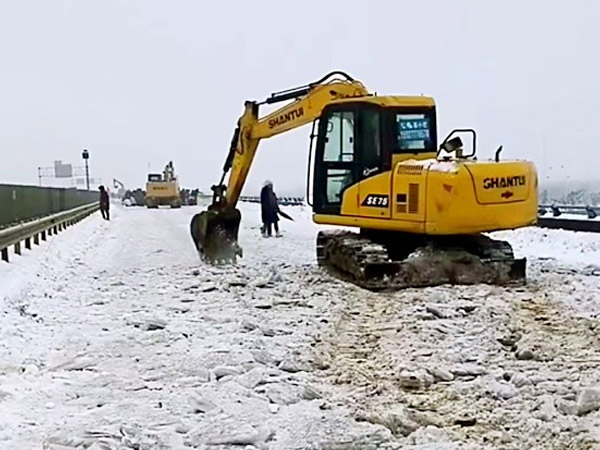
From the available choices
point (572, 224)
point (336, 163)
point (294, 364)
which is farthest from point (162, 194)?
point (294, 364)

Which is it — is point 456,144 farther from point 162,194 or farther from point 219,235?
point 162,194

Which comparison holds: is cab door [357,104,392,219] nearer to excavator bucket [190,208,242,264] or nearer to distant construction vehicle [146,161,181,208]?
excavator bucket [190,208,242,264]

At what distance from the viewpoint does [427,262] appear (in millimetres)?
12844

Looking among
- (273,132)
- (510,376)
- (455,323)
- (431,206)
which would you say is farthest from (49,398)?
(273,132)

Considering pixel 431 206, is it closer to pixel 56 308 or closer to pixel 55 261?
pixel 56 308

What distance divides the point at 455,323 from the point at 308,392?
325 cm

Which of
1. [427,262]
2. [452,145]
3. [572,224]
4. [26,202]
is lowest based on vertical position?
[572,224]

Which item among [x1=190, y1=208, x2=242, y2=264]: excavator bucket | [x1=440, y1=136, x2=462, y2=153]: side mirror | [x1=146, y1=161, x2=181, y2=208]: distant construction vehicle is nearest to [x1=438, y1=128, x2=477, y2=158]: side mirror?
[x1=440, y1=136, x2=462, y2=153]: side mirror

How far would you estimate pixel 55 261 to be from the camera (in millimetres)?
17609

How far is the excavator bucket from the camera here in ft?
54.8

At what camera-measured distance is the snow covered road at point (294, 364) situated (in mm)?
5871

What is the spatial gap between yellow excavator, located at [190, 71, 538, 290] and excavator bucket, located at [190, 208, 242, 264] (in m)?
0.04

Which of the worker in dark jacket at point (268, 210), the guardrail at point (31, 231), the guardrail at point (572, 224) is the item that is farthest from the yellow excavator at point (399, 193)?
the worker in dark jacket at point (268, 210)

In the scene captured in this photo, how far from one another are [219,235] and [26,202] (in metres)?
8.14
